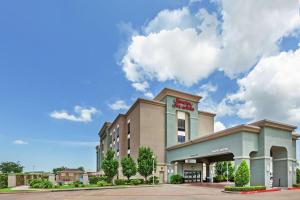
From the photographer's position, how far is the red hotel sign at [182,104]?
5653 cm

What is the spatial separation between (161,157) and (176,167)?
3223 mm

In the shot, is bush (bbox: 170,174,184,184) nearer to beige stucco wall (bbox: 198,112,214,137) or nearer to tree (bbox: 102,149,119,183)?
tree (bbox: 102,149,119,183)

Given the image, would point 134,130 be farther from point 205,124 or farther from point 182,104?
point 205,124

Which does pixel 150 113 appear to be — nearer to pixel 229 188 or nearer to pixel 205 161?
pixel 205 161

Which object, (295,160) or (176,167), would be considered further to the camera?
(176,167)

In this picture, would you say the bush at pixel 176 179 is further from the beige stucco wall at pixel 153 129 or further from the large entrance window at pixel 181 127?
the large entrance window at pixel 181 127

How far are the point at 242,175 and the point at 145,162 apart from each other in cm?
1932

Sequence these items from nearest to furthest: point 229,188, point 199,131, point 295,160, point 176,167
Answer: point 229,188 < point 295,160 < point 176,167 < point 199,131

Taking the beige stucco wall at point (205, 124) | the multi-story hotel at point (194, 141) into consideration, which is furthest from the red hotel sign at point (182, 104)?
the beige stucco wall at point (205, 124)

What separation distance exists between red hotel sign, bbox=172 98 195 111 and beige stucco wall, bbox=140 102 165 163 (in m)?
3.33

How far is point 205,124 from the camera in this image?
64375 mm

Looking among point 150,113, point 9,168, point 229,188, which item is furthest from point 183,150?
point 9,168

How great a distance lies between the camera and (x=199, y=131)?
205ft

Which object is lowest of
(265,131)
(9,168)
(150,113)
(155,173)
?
(9,168)
